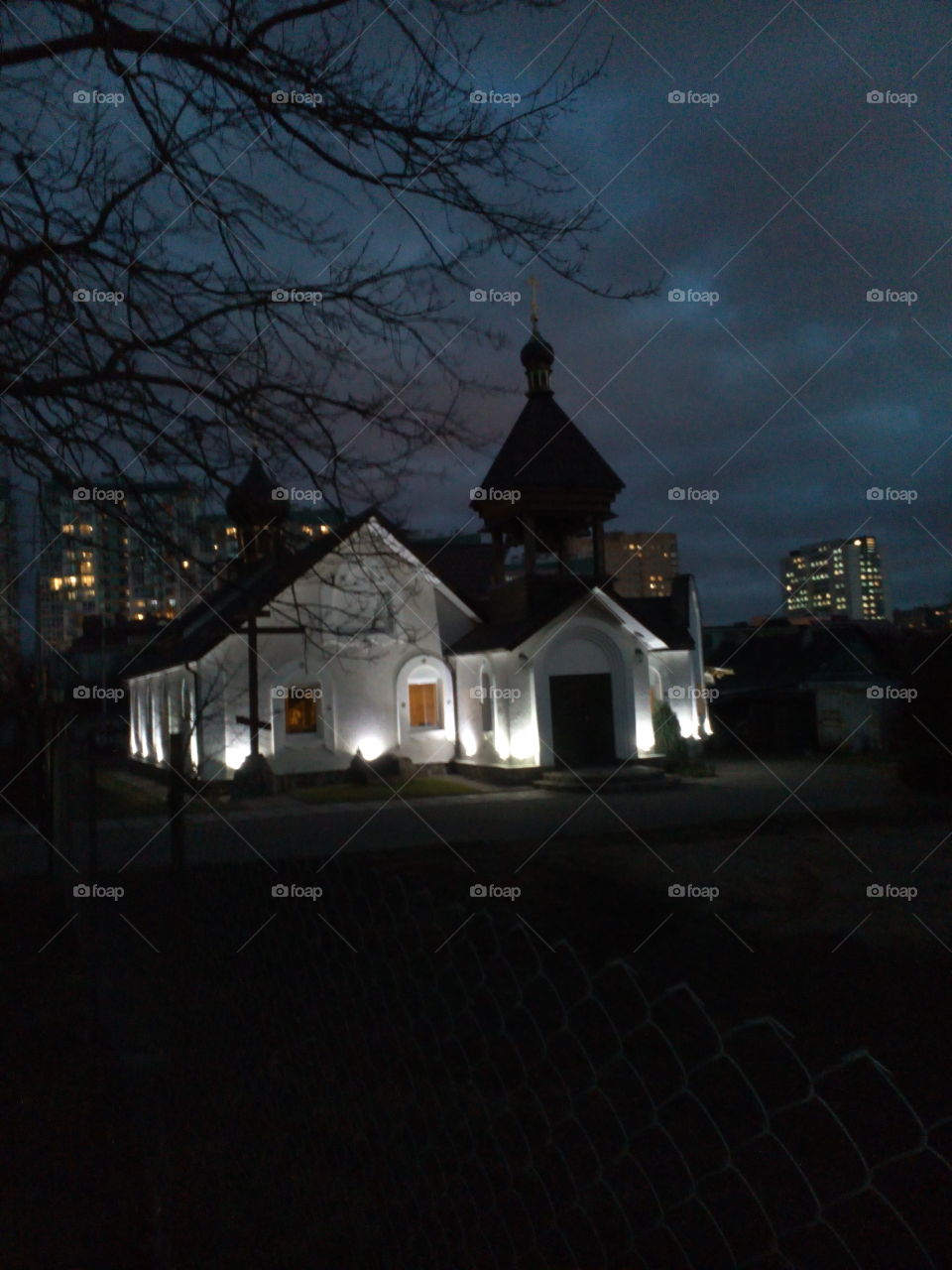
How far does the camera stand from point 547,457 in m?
27.4

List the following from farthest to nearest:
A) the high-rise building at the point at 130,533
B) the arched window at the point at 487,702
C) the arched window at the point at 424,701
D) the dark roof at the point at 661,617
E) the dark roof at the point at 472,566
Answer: the dark roof at the point at 472,566, the arched window at the point at 424,701, the dark roof at the point at 661,617, the arched window at the point at 487,702, the high-rise building at the point at 130,533

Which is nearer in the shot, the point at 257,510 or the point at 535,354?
the point at 257,510

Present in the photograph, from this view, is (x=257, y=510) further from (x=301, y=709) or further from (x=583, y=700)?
(x=583, y=700)

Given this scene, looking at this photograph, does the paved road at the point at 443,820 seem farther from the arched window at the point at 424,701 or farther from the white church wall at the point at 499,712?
the arched window at the point at 424,701

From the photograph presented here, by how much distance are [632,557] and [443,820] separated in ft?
45.1

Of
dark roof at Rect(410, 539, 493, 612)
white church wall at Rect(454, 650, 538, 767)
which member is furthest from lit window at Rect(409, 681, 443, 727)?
dark roof at Rect(410, 539, 493, 612)

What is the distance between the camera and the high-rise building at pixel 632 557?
28578 mm

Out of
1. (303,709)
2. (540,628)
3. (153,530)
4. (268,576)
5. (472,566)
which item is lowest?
(303,709)

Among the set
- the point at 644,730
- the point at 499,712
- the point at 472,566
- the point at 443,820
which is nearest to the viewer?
the point at 443,820

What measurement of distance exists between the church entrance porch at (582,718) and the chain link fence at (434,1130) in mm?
20398

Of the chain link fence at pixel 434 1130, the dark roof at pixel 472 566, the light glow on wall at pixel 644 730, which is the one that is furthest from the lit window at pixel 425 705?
the chain link fence at pixel 434 1130

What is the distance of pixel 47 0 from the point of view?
17.6ft

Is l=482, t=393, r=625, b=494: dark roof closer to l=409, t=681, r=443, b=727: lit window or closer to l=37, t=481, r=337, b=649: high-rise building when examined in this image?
l=409, t=681, r=443, b=727: lit window

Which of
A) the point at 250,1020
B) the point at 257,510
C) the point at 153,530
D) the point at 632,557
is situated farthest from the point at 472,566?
the point at 250,1020
